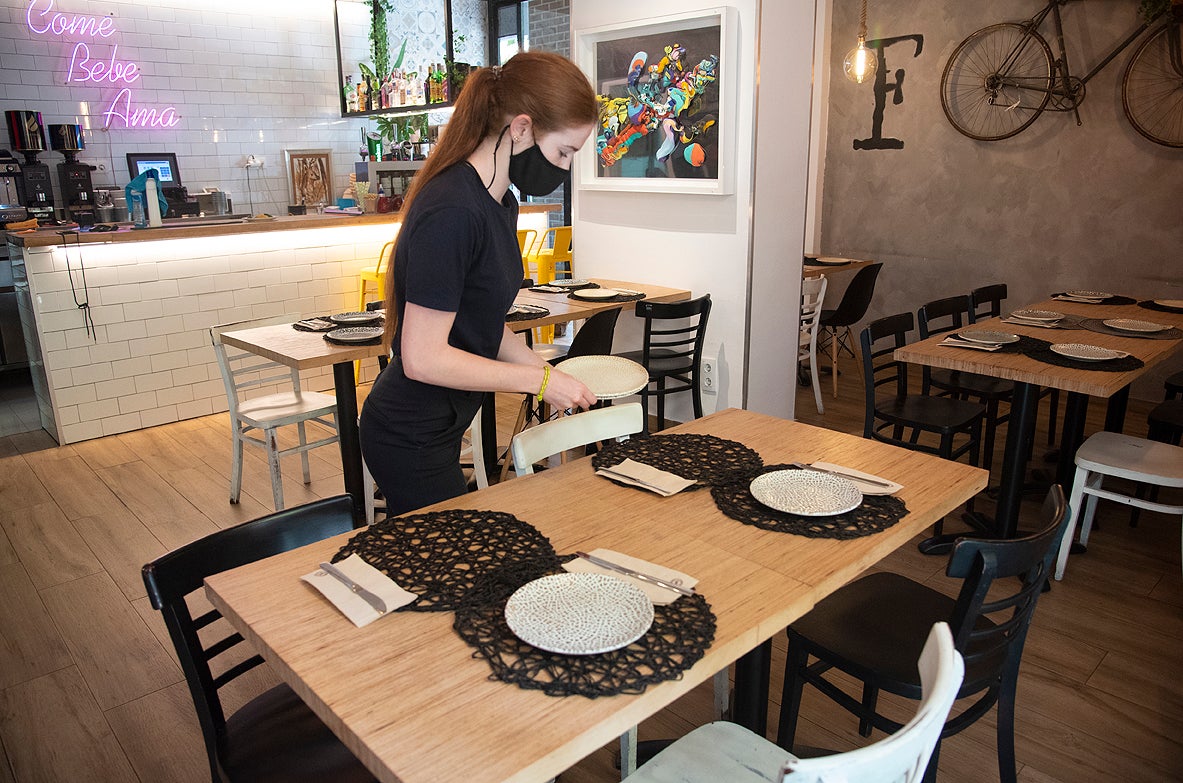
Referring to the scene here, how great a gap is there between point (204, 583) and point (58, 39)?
6.95m

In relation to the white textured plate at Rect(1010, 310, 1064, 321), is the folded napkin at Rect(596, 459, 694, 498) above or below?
below

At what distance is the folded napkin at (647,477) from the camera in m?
1.78

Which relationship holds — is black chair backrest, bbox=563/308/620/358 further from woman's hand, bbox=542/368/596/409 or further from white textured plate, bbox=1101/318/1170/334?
white textured plate, bbox=1101/318/1170/334

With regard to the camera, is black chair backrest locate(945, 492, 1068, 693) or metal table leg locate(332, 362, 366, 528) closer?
black chair backrest locate(945, 492, 1068, 693)

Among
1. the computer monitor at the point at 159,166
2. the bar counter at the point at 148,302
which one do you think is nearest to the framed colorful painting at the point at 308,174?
the computer monitor at the point at 159,166

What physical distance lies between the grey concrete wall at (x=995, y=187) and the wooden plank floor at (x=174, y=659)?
89.0 inches

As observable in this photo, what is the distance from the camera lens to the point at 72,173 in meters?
6.43

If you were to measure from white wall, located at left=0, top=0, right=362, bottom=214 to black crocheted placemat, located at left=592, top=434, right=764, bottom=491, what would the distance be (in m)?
6.66

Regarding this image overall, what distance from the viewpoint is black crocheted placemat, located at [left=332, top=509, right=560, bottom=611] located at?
1.38 meters

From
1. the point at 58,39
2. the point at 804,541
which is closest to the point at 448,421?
the point at 804,541

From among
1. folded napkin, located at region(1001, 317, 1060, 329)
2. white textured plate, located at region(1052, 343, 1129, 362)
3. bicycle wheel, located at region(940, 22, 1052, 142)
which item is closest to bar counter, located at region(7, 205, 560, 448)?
folded napkin, located at region(1001, 317, 1060, 329)

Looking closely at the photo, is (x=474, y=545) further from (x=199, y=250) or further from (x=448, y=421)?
(x=199, y=250)

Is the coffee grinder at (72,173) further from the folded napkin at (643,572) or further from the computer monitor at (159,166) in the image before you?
the folded napkin at (643,572)

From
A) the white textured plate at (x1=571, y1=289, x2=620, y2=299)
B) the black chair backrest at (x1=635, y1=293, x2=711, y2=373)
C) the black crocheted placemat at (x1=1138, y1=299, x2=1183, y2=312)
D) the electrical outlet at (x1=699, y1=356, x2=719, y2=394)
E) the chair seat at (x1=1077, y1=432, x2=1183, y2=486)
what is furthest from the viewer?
the electrical outlet at (x1=699, y1=356, x2=719, y2=394)
